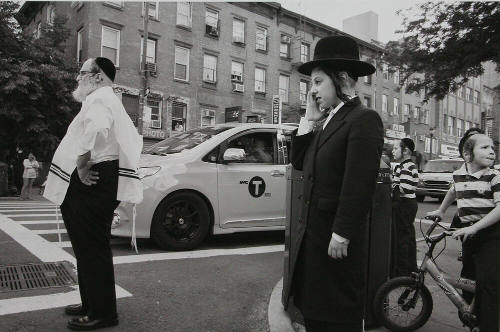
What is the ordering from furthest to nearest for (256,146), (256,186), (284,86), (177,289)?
(284,86) → (256,146) → (256,186) → (177,289)

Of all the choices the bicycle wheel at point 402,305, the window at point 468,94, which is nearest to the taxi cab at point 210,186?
the bicycle wheel at point 402,305

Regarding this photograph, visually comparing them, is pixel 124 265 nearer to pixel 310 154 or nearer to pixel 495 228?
pixel 310 154

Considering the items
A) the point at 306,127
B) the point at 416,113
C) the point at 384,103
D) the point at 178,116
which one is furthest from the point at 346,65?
the point at 416,113

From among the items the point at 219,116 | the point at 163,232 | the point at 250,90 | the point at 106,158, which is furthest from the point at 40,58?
the point at 106,158

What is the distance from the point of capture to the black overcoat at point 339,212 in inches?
82.0

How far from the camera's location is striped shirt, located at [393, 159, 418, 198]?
622 cm

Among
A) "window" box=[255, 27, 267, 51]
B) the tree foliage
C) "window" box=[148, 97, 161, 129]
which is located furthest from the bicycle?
"window" box=[255, 27, 267, 51]

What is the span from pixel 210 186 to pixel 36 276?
2451 mm

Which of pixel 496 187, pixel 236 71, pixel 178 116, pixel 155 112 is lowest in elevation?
pixel 496 187

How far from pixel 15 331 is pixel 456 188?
11.4 feet

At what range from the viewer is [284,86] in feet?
107

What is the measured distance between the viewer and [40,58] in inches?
777

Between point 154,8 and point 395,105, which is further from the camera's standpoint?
point 395,105

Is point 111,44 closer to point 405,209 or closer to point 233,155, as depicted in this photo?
point 233,155
